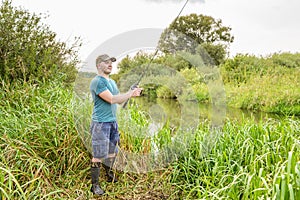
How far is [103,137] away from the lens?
3.12 meters

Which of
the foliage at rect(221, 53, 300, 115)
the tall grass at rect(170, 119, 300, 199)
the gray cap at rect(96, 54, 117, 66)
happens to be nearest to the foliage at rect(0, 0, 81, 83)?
the gray cap at rect(96, 54, 117, 66)

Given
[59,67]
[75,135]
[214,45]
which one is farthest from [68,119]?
[214,45]

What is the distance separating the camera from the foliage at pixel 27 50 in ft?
15.7

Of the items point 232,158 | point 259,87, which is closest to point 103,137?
point 232,158

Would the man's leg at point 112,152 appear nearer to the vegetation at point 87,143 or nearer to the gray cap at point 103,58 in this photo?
the vegetation at point 87,143

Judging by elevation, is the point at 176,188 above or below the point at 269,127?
below

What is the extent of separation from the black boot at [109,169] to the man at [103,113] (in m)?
0.05

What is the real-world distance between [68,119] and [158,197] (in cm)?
137

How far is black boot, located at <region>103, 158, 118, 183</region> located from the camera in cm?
335

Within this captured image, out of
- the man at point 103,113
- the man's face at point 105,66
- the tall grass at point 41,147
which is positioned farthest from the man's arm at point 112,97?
the tall grass at point 41,147

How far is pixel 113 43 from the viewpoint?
3.56 metres

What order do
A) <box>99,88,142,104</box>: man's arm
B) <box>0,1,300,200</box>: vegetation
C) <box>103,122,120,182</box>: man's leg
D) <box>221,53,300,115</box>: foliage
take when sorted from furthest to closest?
<box>221,53,300,115</box>: foliage → <box>103,122,120,182</box>: man's leg → <box>99,88,142,104</box>: man's arm → <box>0,1,300,200</box>: vegetation

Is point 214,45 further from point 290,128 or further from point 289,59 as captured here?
point 290,128

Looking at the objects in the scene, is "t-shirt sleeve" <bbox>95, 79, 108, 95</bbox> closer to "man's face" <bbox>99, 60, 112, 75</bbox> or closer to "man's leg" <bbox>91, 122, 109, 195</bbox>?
"man's face" <bbox>99, 60, 112, 75</bbox>
